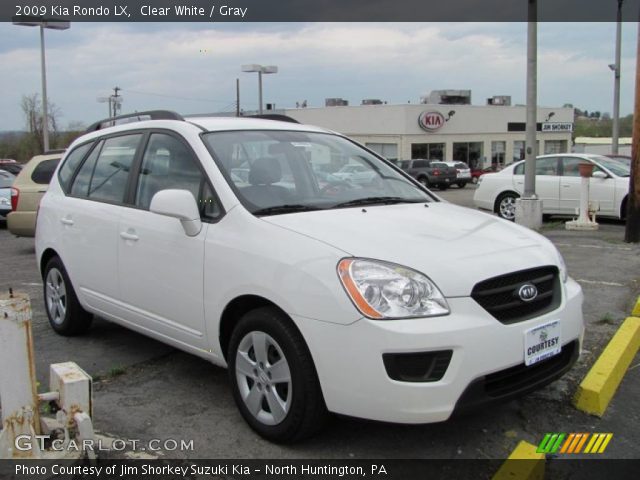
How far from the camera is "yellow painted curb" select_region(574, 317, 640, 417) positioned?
360 centimetres

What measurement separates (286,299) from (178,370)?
1716 millimetres

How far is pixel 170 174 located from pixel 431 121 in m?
42.6

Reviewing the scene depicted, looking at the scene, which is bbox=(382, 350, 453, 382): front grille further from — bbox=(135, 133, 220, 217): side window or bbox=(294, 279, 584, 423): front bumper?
bbox=(135, 133, 220, 217): side window

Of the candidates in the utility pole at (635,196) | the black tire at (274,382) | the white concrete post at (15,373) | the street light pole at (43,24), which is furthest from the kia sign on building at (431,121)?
the white concrete post at (15,373)

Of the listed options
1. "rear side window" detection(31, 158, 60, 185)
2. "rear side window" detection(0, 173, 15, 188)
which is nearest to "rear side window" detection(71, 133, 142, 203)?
"rear side window" detection(31, 158, 60, 185)

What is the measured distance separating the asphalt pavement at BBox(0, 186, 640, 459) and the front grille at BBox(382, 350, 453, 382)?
0.19 meters

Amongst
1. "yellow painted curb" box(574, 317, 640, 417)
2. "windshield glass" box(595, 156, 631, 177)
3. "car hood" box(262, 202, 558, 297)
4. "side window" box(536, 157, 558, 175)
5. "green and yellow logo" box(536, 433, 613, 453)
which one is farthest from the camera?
"side window" box(536, 157, 558, 175)

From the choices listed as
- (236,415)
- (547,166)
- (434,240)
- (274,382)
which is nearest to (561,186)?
(547,166)

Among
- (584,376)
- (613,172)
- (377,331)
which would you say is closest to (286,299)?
(377,331)

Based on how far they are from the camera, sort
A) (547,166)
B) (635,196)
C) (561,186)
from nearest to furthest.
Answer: (635,196)
(561,186)
(547,166)

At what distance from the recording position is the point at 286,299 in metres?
2.98

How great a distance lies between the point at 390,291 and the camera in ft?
9.25

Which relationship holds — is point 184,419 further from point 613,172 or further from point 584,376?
point 613,172

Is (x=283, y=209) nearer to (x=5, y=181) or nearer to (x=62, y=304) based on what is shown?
(x=62, y=304)
